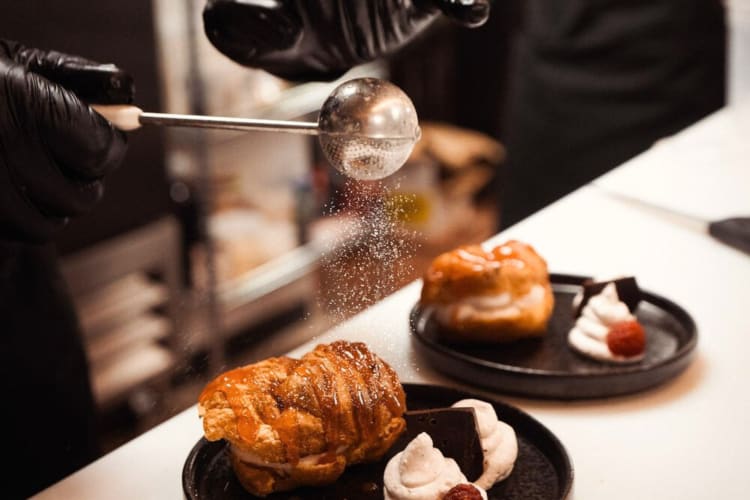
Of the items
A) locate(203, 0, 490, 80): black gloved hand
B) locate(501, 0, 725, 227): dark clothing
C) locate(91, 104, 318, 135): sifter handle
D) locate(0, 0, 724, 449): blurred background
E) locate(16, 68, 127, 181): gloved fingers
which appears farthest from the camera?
locate(501, 0, 725, 227): dark clothing

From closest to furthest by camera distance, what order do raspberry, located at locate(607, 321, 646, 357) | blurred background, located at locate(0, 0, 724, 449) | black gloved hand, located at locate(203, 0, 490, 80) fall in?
1. raspberry, located at locate(607, 321, 646, 357)
2. black gloved hand, located at locate(203, 0, 490, 80)
3. blurred background, located at locate(0, 0, 724, 449)

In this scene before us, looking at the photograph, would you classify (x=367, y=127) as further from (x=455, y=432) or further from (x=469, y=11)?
(x=469, y=11)

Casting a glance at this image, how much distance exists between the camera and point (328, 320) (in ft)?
3.79

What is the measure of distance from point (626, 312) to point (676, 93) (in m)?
1.59

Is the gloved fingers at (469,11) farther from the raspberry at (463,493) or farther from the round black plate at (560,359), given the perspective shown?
the raspberry at (463,493)

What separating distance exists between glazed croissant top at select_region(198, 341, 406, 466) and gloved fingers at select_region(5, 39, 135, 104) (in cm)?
37

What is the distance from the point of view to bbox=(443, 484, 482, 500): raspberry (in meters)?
0.99

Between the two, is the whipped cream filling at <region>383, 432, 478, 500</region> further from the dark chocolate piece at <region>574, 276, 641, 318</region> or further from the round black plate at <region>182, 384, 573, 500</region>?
the dark chocolate piece at <region>574, 276, 641, 318</region>

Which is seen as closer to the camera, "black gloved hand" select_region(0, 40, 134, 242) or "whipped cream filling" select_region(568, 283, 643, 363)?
"black gloved hand" select_region(0, 40, 134, 242)

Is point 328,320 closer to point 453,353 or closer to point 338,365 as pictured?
point 338,365

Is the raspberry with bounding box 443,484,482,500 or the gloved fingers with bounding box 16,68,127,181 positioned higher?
the gloved fingers with bounding box 16,68,127,181

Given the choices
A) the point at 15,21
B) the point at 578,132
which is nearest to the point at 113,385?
the point at 15,21

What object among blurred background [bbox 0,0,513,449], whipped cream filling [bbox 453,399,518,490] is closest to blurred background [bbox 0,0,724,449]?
blurred background [bbox 0,0,513,449]

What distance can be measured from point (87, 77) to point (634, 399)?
31.1 inches
